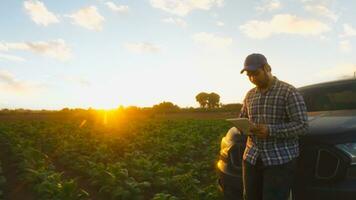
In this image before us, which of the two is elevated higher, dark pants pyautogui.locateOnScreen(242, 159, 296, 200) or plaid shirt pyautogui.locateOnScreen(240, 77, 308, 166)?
plaid shirt pyautogui.locateOnScreen(240, 77, 308, 166)

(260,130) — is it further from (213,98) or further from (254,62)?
(213,98)

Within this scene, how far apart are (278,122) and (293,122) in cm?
19

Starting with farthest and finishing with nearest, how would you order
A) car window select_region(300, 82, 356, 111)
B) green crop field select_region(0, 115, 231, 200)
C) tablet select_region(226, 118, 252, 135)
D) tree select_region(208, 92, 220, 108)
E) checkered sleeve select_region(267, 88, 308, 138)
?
tree select_region(208, 92, 220, 108)
green crop field select_region(0, 115, 231, 200)
car window select_region(300, 82, 356, 111)
tablet select_region(226, 118, 252, 135)
checkered sleeve select_region(267, 88, 308, 138)

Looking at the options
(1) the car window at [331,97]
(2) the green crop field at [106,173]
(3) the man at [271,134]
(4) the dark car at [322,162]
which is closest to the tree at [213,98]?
(2) the green crop field at [106,173]

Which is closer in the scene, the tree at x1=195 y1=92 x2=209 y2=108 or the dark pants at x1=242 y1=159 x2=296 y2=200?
the dark pants at x1=242 y1=159 x2=296 y2=200

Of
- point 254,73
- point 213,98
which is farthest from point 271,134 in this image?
point 213,98

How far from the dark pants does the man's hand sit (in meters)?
0.28

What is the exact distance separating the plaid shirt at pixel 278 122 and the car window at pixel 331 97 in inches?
70.4

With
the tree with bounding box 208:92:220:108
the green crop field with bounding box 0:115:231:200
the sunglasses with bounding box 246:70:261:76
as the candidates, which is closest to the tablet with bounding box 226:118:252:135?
the sunglasses with bounding box 246:70:261:76

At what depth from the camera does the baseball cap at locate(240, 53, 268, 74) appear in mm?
4234

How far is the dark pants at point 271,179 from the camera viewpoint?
13.7ft

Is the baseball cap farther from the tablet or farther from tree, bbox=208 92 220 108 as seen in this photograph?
tree, bbox=208 92 220 108

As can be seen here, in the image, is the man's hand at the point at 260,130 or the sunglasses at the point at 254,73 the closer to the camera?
the man's hand at the point at 260,130

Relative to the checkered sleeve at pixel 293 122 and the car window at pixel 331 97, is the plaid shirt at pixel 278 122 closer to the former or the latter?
the checkered sleeve at pixel 293 122
